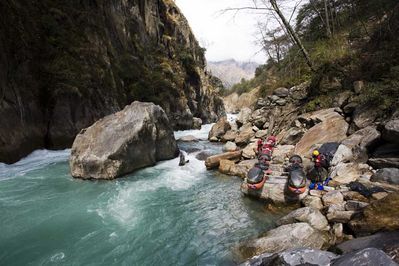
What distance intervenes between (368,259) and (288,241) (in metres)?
1.95

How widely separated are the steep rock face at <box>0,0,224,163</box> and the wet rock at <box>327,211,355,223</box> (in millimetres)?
13273

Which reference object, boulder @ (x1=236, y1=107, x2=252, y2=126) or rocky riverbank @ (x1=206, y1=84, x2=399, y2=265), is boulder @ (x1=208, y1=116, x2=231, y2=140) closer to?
boulder @ (x1=236, y1=107, x2=252, y2=126)

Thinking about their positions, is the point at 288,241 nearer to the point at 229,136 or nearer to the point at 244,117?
the point at 229,136

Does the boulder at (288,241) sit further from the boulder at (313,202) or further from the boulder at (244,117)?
the boulder at (244,117)

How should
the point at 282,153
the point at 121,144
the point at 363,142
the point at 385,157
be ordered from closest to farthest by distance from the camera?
the point at 385,157 < the point at 363,142 < the point at 121,144 < the point at 282,153

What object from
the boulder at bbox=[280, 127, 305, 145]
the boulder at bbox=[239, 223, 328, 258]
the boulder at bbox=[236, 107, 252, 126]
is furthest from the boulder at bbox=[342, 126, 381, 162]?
the boulder at bbox=[236, 107, 252, 126]

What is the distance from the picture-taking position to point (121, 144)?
10.1m

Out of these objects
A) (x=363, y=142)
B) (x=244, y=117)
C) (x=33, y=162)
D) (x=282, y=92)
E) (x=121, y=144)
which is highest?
(x=282, y=92)

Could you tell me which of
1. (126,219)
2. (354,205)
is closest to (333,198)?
(354,205)

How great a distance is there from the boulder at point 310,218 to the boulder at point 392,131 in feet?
10.8

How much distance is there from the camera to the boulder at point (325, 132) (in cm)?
927

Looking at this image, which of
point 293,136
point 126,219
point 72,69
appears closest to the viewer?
point 126,219

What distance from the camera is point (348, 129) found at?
9.31 metres

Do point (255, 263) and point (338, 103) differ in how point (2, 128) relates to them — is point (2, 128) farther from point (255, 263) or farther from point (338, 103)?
point (338, 103)
